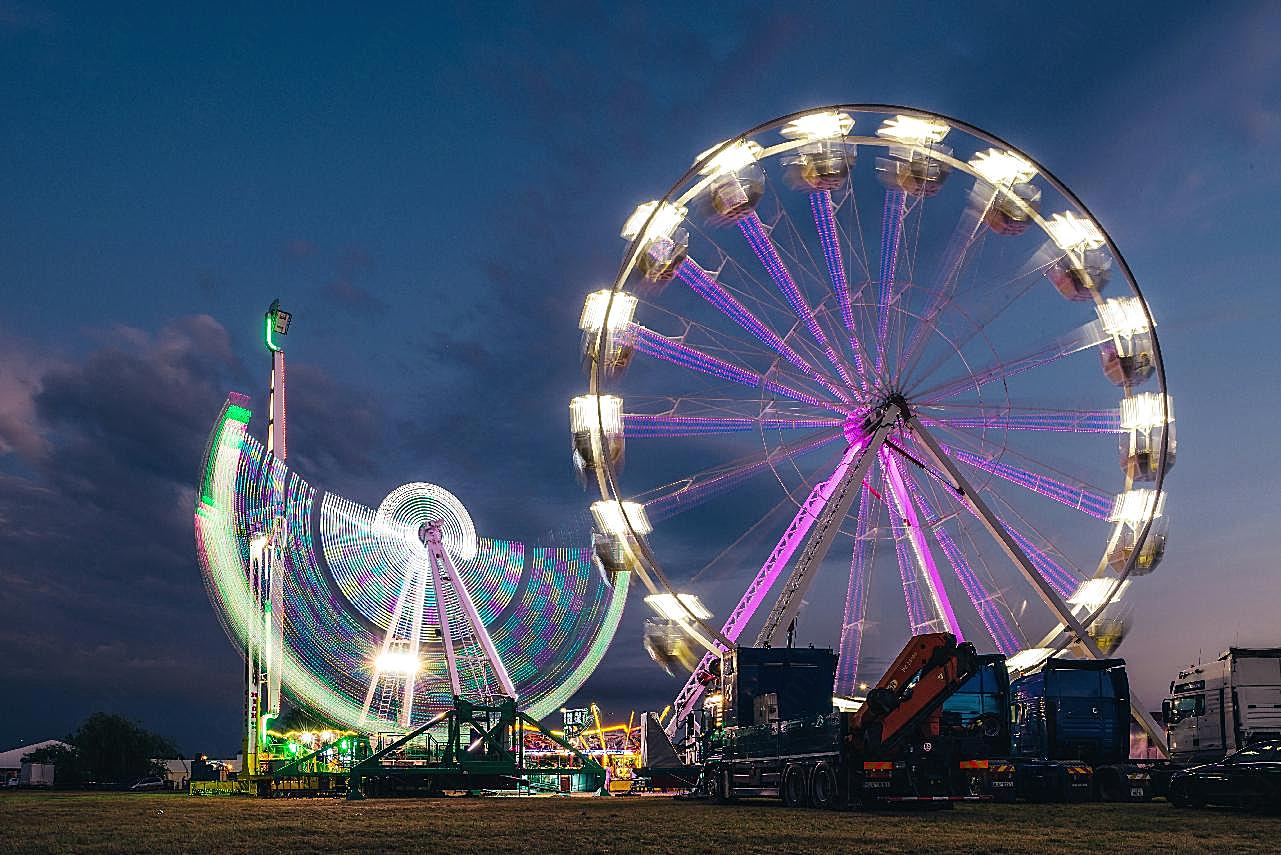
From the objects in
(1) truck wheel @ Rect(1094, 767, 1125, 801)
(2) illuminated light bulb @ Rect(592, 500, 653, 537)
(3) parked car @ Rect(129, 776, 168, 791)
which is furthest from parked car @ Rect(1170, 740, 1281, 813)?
(3) parked car @ Rect(129, 776, 168, 791)

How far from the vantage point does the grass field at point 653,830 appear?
14477 mm

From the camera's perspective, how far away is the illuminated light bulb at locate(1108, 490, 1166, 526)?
33.7m

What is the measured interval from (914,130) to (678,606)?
13.6 m

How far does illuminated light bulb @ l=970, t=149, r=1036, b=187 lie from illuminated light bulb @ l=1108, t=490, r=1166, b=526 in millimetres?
8853

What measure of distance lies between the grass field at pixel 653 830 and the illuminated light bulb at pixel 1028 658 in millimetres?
8074

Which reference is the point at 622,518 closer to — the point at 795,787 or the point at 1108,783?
the point at 795,787

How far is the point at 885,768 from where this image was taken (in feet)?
69.3

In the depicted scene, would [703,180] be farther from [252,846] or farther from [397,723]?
[397,723]

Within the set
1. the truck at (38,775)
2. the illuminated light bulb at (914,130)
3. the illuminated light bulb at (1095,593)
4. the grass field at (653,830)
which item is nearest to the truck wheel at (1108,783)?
the grass field at (653,830)

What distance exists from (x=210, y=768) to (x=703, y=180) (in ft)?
155

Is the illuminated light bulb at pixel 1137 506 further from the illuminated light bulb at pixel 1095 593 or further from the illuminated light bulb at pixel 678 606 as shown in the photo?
the illuminated light bulb at pixel 678 606

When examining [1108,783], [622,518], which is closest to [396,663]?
[622,518]

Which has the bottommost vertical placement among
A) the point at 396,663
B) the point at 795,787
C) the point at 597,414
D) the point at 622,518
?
the point at 795,787

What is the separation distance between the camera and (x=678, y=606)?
30766 millimetres
